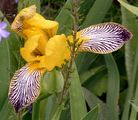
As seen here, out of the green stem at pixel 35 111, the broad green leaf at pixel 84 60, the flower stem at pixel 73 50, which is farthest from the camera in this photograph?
the broad green leaf at pixel 84 60

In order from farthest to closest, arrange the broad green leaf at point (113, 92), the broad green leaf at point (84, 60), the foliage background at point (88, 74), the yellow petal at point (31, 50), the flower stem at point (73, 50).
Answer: the broad green leaf at point (84, 60) → the broad green leaf at point (113, 92) → the foliage background at point (88, 74) → the yellow petal at point (31, 50) → the flower stem at point (73, 50)

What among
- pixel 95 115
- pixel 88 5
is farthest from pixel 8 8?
pixel 95 115

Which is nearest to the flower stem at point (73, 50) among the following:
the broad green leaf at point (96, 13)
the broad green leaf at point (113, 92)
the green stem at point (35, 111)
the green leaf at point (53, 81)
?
the green leaf at point (53, 81)

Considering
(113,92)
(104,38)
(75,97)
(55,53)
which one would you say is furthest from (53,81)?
(113,92)

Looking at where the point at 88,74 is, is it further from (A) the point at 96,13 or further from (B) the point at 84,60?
(A) the point at 96,13

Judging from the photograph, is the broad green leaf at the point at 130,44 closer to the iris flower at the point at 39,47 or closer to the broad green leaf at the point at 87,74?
the broad green leaf at the point at 87,74

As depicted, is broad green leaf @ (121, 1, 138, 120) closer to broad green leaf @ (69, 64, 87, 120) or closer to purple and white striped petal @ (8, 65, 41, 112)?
broad green leaf @ (69, 64, 87, 120)
